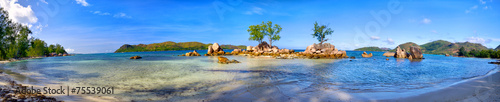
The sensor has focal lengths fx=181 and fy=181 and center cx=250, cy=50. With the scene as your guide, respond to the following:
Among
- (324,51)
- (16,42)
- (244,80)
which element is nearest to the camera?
(244,80)

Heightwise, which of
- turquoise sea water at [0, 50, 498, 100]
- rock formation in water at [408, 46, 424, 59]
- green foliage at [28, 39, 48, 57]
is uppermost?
green foliage at [28, 39, 48, 57]

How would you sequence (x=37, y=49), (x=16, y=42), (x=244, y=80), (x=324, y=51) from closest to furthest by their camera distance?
(x=244, y=80) < (x=16, y=42) < (x=324, y=51) < (x=37, y=49)

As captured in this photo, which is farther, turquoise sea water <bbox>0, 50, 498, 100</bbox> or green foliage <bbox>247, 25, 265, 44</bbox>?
green foliage <bbox>247, 25, 265, 44</bbox>

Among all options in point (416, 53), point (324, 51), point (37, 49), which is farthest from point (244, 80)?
point (37, 49)

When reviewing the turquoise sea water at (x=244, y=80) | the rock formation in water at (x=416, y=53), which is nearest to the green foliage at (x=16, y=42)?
the turquoise sea water at (x=244, y=80)

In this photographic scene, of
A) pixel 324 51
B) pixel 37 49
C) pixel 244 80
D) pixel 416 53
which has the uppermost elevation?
pixel 37 49

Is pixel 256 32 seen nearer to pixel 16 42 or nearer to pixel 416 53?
pixel 416 53

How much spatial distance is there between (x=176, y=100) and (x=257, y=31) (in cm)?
6772

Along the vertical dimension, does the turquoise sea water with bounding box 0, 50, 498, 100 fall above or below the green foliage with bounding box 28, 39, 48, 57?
below

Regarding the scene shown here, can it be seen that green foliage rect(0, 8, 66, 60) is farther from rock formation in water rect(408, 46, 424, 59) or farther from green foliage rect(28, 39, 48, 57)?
rock formation in water rect(408, 46, 424, 59)

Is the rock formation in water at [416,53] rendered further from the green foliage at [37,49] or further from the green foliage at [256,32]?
the green foliage at [37,49]

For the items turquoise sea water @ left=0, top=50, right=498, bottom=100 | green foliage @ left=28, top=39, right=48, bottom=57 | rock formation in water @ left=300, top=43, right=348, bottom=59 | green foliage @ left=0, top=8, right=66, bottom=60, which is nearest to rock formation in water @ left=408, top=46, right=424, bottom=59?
rock formation in water @ left=300, top=43, right=348, bottom=59

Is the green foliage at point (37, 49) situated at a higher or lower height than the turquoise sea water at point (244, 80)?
higher

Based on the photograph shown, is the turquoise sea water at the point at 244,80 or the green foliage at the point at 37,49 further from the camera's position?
the green foliage at the point at 37,49
